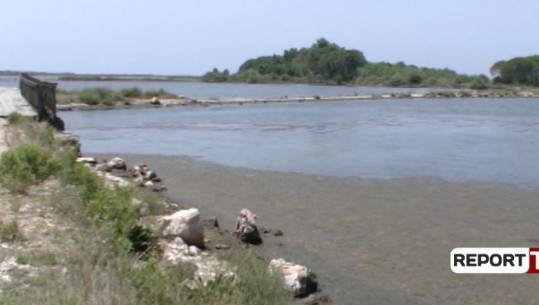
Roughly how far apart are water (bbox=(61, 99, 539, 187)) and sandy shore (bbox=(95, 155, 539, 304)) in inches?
95.9

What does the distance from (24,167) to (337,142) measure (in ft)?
65.7

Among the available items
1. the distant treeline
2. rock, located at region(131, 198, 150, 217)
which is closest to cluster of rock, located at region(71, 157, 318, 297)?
rock, located at region(131, 198, 150, 217)

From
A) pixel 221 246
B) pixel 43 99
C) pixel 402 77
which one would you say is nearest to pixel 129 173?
pixel 43 99

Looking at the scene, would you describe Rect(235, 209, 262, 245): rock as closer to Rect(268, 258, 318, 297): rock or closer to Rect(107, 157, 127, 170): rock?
Rect(268, 258, 318, 297): rock

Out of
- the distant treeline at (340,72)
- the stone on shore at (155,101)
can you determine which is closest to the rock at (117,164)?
the stone on shore at (155,101)

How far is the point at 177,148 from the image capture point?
28.2 metres

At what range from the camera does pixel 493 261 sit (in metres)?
10.3

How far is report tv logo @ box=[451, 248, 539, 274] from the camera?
33.5ft

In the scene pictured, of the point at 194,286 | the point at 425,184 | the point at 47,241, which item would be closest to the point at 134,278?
the point at 194,286

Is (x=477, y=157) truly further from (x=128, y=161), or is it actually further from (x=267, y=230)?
(x=267, y=230)

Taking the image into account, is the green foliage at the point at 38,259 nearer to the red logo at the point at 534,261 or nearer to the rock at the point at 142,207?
the rock at the point at 142,207

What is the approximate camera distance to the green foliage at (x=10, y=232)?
8.23m

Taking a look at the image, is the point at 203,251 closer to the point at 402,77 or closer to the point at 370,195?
the point at 370,195

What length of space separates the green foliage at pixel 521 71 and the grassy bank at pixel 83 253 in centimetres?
13898
